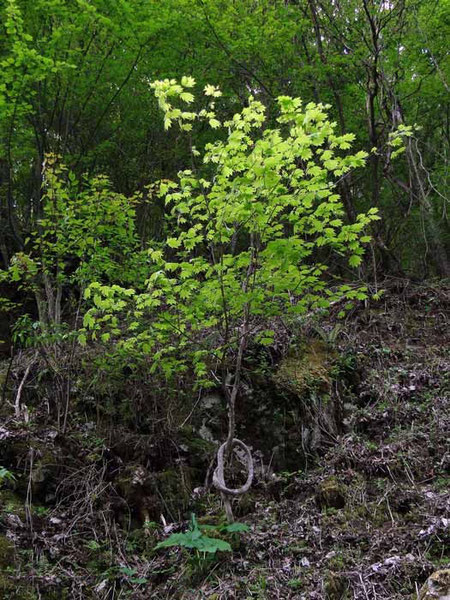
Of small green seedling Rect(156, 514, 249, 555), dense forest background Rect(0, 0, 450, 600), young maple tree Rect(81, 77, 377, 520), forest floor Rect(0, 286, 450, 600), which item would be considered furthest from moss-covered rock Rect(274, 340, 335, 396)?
small green seedling Rect(156, 514, 249, 555)

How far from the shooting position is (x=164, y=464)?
5.19 metres

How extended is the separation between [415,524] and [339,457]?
1172 mm

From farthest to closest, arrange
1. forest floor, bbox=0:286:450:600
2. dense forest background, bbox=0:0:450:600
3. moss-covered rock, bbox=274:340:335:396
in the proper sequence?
moss-covered rock, bbox=274:340:335:396
dense forest background, bbox=0:0:450:600
forest floor, bbox=0:286:450:600

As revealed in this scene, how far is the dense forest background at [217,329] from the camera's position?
3.93m

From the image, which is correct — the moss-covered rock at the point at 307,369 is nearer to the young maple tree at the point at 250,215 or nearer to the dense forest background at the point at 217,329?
the dense forest background at the point at 217,329

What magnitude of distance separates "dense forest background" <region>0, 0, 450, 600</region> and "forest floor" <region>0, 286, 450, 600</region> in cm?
2

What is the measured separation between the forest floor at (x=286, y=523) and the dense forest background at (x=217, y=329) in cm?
2

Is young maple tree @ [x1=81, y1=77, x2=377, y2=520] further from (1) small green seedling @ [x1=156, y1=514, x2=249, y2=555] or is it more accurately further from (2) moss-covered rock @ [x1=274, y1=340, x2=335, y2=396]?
(2) moss-covered rock @ [x1=274, y1=340, x2=335, y2=396]

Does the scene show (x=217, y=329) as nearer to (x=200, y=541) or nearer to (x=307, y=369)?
(x=307, y=369)

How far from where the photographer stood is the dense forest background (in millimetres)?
3926

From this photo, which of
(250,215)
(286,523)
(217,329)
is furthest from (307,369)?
(250,215)

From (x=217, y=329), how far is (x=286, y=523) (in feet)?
6.83

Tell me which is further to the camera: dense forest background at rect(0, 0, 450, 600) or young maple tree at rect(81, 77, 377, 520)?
dense forest background at rect(0, 0, 450, 600)

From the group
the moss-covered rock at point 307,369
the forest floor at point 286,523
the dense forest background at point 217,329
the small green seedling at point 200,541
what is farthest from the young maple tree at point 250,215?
the moss-covered rock at point 307,369
